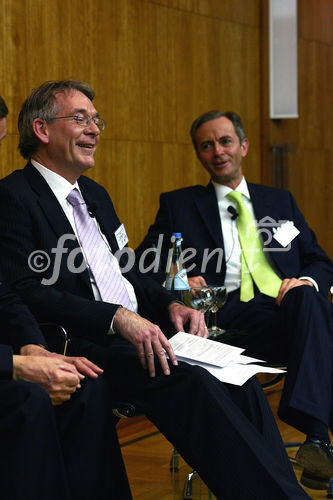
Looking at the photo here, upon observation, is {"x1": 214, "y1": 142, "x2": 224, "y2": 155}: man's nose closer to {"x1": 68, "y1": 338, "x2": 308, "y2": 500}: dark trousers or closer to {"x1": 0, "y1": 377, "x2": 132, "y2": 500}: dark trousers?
{"x1": 68, "y1": 338, "x2": 308, "y2": 500}: dark trousers

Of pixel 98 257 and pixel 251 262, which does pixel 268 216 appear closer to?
pixel 251 262

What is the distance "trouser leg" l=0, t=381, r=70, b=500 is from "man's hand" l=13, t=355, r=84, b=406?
0.30ft

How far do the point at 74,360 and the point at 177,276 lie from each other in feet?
3.44

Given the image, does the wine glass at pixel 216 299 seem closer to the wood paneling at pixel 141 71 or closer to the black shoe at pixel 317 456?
the black shoe at pixel 317 456

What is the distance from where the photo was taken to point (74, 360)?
260cm

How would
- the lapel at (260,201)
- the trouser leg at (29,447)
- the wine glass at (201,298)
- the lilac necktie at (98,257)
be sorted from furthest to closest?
the lapel at (260,201) → the wine glass at (201,298) → the lilac necktie at (98,257) → the trouser leg at (29,447)

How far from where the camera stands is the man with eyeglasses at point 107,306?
2496 mm

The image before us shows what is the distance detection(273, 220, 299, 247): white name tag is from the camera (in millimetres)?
4129

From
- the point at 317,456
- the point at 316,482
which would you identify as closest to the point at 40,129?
the point at 317,456

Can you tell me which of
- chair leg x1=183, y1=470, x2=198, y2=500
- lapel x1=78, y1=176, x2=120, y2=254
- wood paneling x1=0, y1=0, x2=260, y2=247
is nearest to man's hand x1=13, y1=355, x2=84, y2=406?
lapel x1=78, y1=176, x2=120, y2=254

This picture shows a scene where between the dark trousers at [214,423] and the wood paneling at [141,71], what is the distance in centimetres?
194

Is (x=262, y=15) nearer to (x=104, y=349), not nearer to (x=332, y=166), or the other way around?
(x=332, y=166)

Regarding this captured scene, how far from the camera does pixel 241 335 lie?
374cm

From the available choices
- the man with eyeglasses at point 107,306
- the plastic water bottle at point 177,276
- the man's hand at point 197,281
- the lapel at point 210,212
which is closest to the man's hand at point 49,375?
the man with eyeglasses at point 107,306
